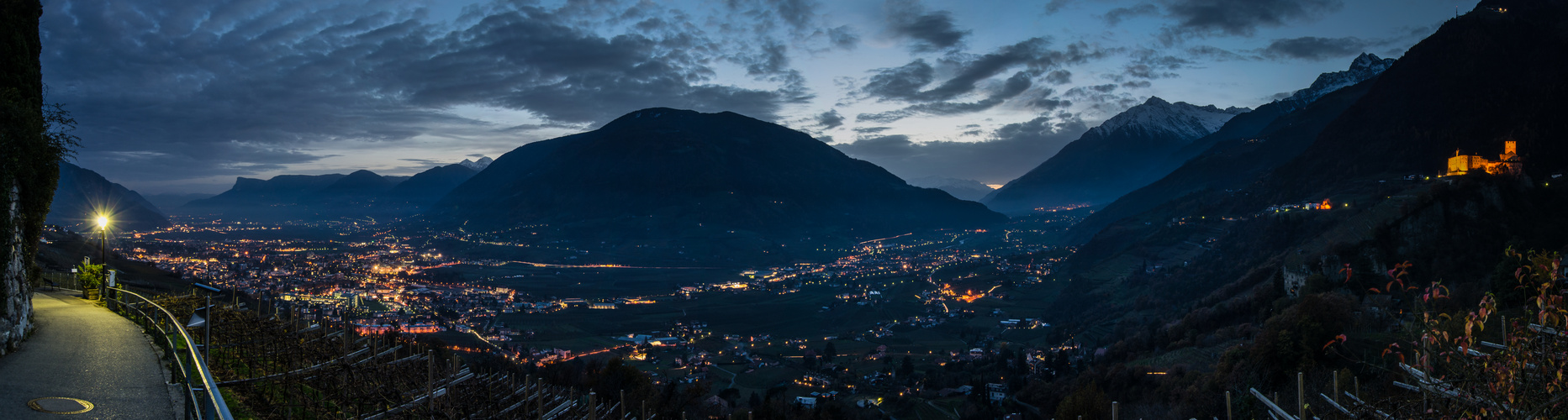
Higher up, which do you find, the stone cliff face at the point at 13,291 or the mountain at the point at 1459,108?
the mountain at the point at 1459,108

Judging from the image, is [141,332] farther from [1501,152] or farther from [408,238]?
[408,238]

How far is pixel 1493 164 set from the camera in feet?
145

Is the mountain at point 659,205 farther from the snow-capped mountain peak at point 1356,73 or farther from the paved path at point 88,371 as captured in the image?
the paved path at point 88,371

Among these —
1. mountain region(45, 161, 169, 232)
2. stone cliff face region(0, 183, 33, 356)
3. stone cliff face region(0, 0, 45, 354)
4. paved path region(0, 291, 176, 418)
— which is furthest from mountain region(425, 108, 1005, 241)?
stone cliff face region(0, 183, 33, 356)

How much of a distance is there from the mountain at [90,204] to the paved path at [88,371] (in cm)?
15244

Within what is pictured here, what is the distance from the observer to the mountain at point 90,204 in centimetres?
13300

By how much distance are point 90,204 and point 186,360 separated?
193 meters

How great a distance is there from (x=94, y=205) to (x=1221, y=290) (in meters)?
201

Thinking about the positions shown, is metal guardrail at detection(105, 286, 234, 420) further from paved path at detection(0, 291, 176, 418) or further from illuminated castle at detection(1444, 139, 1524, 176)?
illuminated castle at detection(1444, 139, 1524, 176)

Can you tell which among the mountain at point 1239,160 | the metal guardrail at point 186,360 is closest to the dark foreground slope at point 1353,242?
the metal guardrail at point 186,360

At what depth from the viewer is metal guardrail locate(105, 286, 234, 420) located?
193 inches

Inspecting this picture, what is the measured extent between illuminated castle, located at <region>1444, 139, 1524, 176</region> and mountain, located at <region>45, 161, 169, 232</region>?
601 feet

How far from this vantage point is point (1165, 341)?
41.5m

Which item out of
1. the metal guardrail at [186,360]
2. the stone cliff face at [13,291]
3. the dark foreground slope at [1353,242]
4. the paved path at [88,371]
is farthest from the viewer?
the dark foreground slope at [1353,242]
